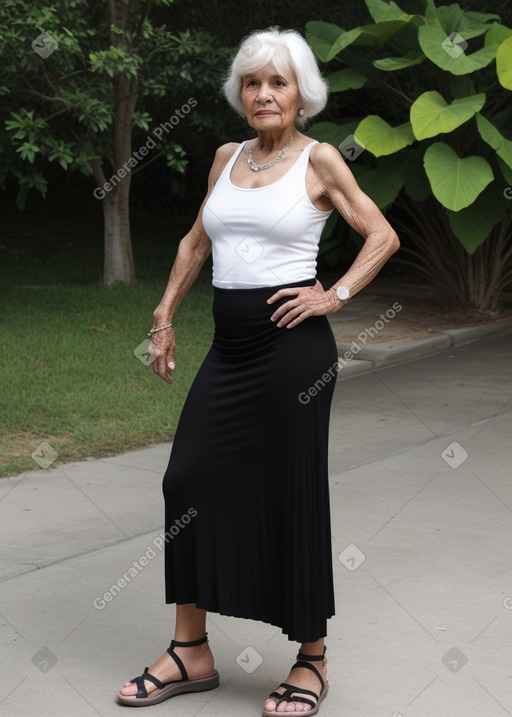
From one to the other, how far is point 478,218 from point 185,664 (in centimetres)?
758

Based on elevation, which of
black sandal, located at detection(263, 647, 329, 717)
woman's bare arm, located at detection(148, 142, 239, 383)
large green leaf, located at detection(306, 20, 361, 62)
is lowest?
black sandal, located at detection(263, 647, 329, 717)

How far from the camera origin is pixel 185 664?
161 inches

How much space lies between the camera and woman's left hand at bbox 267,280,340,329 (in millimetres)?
3801

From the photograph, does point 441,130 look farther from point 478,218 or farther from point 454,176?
point 478,218

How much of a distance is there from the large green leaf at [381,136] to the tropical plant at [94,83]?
1.88 meters

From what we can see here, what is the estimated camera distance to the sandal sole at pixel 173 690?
396cm

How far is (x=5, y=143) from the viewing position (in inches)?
480

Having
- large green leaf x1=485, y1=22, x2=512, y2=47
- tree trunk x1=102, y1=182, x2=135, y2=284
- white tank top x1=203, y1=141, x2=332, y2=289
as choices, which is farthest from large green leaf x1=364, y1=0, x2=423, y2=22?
white tank top x1=203, y1=141, x2=332, y2=289

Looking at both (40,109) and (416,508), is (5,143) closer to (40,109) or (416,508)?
(40,109)

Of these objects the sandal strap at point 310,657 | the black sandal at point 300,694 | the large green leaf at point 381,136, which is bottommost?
the large green leaf at point 381,136

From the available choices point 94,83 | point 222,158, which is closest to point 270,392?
point 222,158

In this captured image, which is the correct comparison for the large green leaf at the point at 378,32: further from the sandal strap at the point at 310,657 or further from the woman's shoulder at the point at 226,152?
the sandal strap at the point at 310,657

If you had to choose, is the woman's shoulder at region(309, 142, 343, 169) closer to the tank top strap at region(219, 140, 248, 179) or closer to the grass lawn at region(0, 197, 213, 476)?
the tank top strap at region(219, 140, 248, 179)

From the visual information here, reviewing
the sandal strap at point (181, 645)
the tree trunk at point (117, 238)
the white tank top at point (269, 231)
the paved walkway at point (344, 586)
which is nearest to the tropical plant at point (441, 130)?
the tree trunk at point (117, 238)
